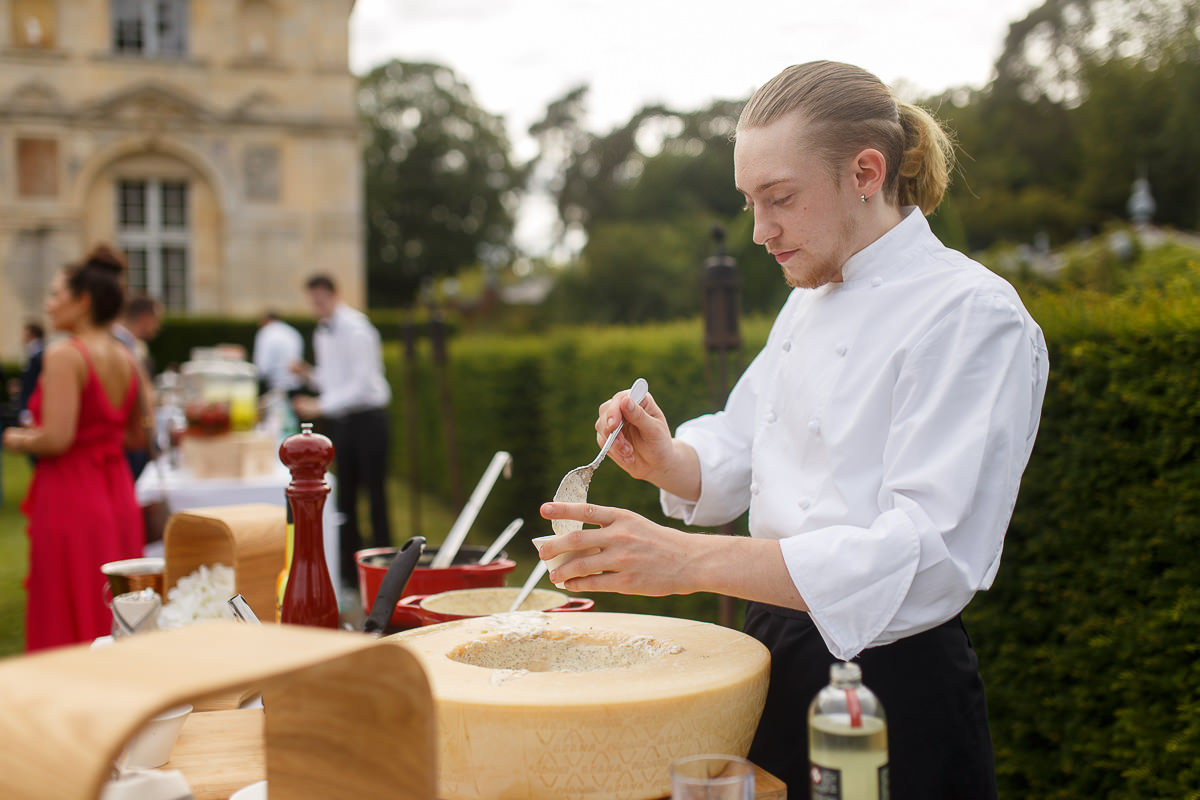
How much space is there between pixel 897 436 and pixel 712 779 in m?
0.57

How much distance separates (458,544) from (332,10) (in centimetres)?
2086

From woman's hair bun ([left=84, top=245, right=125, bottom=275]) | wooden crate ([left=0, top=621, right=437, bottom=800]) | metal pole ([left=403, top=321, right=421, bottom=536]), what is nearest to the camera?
wooden crate ([left=0, top=621, right=437, bottom=800])

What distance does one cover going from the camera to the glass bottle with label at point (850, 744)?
919mm

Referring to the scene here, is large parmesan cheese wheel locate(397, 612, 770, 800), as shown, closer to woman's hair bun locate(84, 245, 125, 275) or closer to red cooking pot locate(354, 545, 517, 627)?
red cooking pot locate(354, 545, 517, 627)

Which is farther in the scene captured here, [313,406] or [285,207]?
[285,207]

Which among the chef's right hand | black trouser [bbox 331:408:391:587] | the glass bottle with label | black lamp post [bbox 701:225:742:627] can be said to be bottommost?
black trouser [bbox 331:408:391:587]

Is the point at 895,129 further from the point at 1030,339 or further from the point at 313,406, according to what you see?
the point at 313,406

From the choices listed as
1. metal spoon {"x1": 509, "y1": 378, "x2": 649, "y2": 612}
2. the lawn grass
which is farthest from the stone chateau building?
metal spoon {"x1": 509, "y1": 378, "x2": 649, "y2": 612}

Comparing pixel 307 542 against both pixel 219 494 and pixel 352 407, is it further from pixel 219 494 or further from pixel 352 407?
pixel 352 407

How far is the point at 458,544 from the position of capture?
6.77 ft

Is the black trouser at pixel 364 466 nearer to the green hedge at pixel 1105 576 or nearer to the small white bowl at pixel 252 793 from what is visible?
the green hedge at pixel 1105 576

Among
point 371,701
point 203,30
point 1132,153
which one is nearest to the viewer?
point 371,701

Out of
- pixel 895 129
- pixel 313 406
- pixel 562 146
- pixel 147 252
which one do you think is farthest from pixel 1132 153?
pixel 895 129

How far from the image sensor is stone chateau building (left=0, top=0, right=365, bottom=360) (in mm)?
19328
